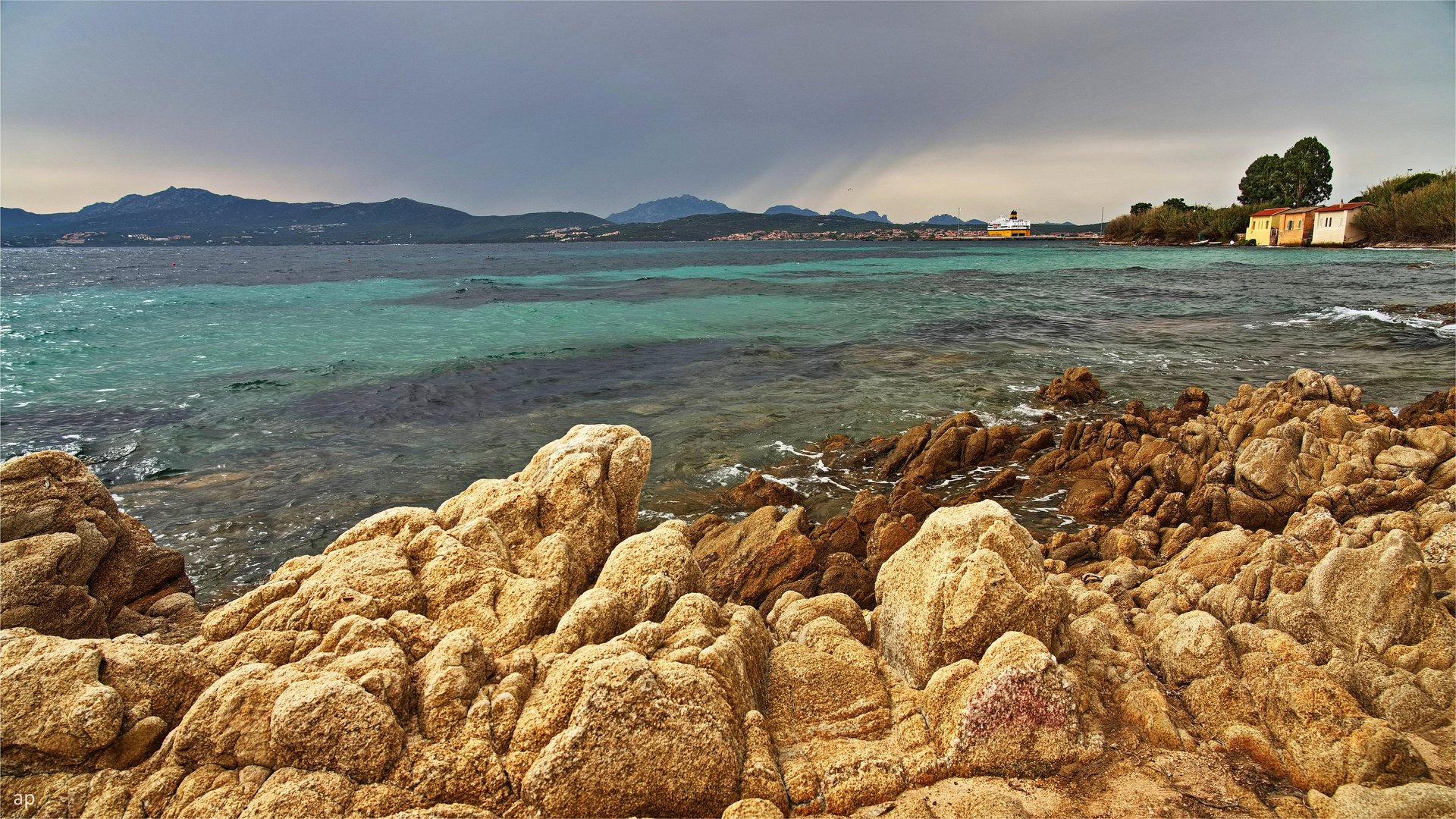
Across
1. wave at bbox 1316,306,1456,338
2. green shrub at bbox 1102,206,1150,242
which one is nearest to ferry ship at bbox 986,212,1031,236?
green shrub at bbox 1102,206,1150,242

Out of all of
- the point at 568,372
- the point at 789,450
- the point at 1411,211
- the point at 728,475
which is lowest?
the point at 728,475

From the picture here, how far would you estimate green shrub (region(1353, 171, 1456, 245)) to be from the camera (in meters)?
59.7

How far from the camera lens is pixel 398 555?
4.47 metres

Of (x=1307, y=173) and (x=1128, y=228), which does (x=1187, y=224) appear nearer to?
(x=1307, y=173)

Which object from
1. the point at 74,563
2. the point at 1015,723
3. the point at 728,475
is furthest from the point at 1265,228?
the point at 74,563

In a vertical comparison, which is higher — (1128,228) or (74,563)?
(1128,228)

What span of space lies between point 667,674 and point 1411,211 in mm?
91216

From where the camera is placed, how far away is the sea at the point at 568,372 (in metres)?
11.6

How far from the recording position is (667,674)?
128 inches

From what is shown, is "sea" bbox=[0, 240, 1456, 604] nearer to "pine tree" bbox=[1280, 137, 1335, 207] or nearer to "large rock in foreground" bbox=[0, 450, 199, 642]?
"large rock in foreground" bbox=[0, 450, 199, 642]

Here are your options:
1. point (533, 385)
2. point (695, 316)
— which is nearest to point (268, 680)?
point (533, 385)

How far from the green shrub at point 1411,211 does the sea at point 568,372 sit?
819 inches

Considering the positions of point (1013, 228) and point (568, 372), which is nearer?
point (568, 372)

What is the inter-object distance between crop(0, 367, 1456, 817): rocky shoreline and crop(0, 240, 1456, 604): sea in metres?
4.75
